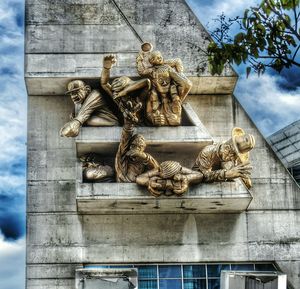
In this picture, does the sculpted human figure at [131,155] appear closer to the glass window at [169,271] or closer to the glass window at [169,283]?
the glass window at [169,271]

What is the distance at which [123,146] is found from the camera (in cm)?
1872

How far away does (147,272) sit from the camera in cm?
1919

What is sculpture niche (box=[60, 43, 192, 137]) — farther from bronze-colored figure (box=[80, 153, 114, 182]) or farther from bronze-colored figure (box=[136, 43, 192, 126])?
bronze-colored figure (box=[80, 153, 114, 182])

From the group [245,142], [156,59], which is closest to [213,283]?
[245,142]

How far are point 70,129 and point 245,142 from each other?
3135mm

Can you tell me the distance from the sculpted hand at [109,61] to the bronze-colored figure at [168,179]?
198cm

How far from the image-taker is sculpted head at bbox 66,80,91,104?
757 inches

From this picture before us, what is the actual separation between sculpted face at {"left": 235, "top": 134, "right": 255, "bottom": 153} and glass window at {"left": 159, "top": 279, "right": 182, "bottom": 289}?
2669 millimetres

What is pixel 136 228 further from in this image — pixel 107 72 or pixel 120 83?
pixel 107 72

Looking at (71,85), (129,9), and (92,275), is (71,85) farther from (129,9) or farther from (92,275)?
(92,275)

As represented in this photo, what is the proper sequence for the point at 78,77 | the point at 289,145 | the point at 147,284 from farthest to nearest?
the point at 289,145, the point at 78,77, the point at 147,284

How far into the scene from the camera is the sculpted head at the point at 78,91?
63.1 ft

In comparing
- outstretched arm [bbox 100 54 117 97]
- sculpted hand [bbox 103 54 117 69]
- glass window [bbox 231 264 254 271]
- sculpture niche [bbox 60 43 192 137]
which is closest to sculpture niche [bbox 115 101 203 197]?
sculpture niche [bbox 60 43 192 137]

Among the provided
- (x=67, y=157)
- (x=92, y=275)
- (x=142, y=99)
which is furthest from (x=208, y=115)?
(x=92, y=275)
